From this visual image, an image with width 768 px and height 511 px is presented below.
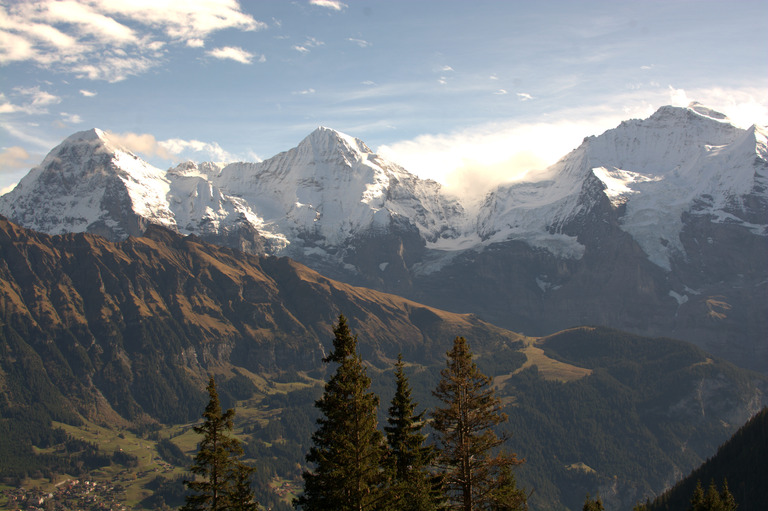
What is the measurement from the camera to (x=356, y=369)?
151 ft

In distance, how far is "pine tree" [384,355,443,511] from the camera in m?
47.7

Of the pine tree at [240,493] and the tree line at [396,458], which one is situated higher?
the tree line at [396,458]

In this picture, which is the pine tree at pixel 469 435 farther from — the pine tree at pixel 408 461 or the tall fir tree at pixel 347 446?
the tall fir tree at pixel 347 446

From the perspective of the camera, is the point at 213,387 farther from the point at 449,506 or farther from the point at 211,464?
the point at 449,506

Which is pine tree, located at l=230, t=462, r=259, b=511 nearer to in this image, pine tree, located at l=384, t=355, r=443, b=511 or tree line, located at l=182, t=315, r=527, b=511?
tree line, located at l=182, t=315, r=527, b=511

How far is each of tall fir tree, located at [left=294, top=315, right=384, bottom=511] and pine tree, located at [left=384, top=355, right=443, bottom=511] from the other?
2237mm

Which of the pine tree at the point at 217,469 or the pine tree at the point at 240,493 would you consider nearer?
the pine tree at the point at 217,469

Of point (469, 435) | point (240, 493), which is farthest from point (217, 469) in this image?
point (469, 435)

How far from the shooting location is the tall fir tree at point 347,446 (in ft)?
148

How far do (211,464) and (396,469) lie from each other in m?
14.5

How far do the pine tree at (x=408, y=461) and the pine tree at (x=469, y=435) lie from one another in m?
1.87

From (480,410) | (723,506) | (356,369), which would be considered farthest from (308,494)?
(723,506)

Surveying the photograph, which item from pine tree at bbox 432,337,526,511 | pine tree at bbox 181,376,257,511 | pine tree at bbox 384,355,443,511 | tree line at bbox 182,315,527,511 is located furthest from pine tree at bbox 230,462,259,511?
pine tree at bbox 432,337,526,511

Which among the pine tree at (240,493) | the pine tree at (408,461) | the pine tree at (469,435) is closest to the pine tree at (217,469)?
the pine tree at (240,493)
